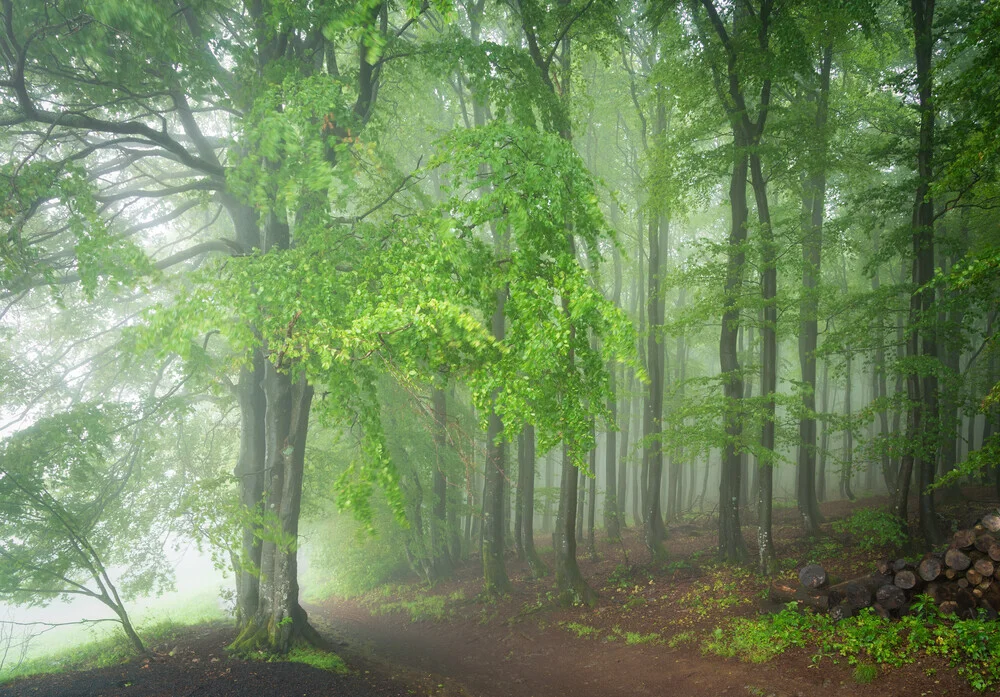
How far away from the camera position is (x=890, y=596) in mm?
8164

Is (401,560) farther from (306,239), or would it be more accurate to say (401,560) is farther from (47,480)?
(306,239)

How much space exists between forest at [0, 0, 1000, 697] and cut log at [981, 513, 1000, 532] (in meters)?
0.04

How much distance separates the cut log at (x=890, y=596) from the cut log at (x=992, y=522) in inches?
57.3

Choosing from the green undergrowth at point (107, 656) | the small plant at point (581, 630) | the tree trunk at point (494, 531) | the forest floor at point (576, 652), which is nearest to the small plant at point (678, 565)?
the forest floor at point (576, 652)

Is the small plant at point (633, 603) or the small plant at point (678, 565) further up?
the small plant at point (678, 565)

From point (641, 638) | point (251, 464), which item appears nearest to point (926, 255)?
point (641, 638)

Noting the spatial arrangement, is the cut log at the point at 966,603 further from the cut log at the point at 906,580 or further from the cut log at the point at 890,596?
the cut log at the point at 890,596

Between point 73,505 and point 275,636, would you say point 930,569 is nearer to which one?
point 275,636

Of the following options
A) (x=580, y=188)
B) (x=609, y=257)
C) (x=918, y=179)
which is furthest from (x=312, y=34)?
(x=609, y=257)

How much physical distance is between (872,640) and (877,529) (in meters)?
2.95

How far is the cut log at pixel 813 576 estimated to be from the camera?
30.2 ft

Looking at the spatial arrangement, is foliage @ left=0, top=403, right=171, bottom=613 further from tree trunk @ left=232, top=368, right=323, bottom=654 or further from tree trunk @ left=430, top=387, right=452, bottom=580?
tree trunk @ left=430, top=387, right=452, bottom=580

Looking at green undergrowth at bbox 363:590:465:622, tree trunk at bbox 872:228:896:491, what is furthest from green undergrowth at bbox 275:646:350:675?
tree trunk at bbox 872:228:896:491

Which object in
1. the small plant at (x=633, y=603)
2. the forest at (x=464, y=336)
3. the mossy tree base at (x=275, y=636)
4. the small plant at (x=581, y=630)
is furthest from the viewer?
the small plant at (x=633, y=603)
